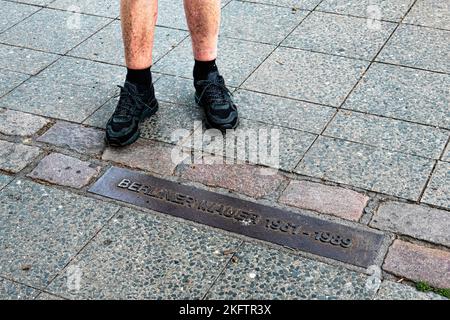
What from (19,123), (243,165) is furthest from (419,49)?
(19,123)

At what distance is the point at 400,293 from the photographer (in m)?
2.63

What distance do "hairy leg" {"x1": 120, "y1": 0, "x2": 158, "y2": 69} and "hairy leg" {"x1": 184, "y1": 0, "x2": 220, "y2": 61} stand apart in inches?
7.0

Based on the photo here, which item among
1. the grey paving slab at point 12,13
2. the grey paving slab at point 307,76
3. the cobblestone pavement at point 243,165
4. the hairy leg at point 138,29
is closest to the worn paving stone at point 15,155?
the cobblestone pavement at point 243,165

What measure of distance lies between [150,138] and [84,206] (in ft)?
1.88

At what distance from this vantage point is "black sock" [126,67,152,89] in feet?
11.8

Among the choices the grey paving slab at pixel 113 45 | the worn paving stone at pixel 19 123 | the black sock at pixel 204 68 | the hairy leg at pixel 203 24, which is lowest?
the grey paving slab at pixel 113 45

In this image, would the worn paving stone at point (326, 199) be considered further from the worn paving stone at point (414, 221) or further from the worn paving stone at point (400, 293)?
the worn paving stone at point (400, 293)

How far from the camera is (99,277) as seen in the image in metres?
2.75

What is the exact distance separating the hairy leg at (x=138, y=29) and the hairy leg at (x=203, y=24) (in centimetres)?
18

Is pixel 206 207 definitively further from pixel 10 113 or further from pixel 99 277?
pixel 10 113

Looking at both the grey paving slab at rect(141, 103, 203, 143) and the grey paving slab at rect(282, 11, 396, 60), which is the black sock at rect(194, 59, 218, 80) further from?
the grey paving slab at rect(282, 11, 396, 60)

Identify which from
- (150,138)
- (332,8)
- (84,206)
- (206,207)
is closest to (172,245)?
(206,207)

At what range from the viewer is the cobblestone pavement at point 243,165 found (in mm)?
2752
